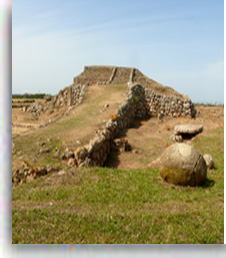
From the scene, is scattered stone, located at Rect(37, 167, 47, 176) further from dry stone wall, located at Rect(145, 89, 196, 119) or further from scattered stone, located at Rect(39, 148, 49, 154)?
dry stone wall, located at Rect(145, 89, 196, 119)

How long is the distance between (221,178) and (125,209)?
447 centimetres

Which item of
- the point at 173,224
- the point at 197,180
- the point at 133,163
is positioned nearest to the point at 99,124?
the point at 133,163

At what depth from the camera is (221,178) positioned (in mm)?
8352

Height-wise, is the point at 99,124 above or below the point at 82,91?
below

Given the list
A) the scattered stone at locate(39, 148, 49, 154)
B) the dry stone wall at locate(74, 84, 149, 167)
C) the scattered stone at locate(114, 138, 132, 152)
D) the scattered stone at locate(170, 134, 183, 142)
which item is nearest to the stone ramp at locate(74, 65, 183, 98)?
the dry stone wall at locate(74, 84, 149, 167)

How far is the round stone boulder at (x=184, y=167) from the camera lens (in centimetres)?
733

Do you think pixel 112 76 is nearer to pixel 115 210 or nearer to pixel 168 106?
pixel 168 106

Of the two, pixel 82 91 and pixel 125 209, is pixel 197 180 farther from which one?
pixel 82 91

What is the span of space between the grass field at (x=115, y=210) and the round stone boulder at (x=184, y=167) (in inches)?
9.6

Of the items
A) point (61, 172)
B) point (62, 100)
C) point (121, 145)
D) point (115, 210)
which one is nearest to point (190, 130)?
point (121, 145)

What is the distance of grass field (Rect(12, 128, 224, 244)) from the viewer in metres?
4.22

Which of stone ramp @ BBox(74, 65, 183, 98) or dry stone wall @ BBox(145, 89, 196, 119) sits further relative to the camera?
stone ramp @ BBox(74, 65, 183, 98)

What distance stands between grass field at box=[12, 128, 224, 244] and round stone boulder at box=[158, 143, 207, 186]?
24cm

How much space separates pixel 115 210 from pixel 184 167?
2.95 meters
